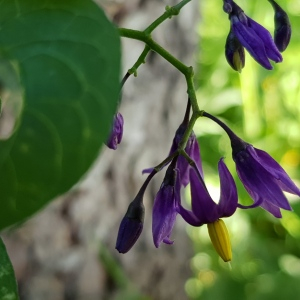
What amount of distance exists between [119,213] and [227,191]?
67.6 inches

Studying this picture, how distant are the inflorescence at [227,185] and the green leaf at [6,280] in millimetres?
250

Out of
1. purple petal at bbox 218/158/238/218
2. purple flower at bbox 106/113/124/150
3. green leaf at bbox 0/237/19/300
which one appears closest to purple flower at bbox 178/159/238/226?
purple petal at bbox 218/158/238/218

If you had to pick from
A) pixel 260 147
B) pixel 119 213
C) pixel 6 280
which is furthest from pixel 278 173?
pixel 260 147

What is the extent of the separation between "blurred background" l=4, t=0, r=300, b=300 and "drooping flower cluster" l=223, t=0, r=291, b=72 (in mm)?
1459

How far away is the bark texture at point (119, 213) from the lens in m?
2.33

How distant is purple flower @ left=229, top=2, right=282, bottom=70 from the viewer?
84cm

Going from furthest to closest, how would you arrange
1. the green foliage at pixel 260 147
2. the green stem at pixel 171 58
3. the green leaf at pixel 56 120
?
1. the green foliage at pixel 260 147
2. the green stem at pixel 171 58
3. the green leaf at pixel 56 120

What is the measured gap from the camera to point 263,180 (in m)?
0.86

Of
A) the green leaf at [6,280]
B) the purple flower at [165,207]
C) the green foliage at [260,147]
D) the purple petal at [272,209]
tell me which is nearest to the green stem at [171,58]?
the purple flower at [165,207]

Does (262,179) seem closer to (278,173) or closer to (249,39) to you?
(278,173)

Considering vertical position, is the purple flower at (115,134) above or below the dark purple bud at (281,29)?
below

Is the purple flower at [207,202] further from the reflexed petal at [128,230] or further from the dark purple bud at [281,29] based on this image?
the dark purple bud at [281,29]

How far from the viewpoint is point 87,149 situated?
50 cm

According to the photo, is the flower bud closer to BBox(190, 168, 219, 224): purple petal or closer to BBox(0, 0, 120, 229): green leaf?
BBox(190, 168, 219, 224): purple petal
